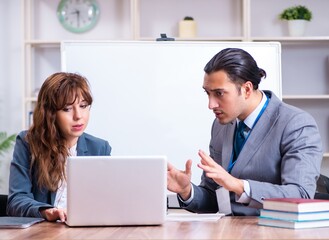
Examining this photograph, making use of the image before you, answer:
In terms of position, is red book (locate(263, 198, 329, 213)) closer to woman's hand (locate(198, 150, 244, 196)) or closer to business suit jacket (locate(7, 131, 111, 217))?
woman's hand (locate(198, 150, 244, 196))

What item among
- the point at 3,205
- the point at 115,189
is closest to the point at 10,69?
the point at 3,205

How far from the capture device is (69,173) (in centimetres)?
209

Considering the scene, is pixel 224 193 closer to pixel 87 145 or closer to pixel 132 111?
pixel 87 145

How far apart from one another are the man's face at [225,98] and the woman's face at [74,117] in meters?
0.48

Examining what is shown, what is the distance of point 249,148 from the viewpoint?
261cm

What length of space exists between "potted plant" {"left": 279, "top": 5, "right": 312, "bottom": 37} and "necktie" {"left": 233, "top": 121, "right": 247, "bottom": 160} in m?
2.45

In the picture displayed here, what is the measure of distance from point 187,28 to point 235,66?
2.37 m

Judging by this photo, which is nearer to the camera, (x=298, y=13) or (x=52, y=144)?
(x=52, y=144)

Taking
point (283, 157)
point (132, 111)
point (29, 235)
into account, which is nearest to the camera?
point (29, 235)

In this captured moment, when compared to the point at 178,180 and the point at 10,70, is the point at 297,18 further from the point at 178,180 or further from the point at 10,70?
the point at 178,180

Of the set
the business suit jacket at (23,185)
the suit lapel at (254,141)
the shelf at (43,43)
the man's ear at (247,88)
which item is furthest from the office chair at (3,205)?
the shelf at (43,43)

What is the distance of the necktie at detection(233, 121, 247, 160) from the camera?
2.71 meters

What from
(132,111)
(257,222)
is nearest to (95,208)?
(257,222)

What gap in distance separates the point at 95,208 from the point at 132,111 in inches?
72.9
